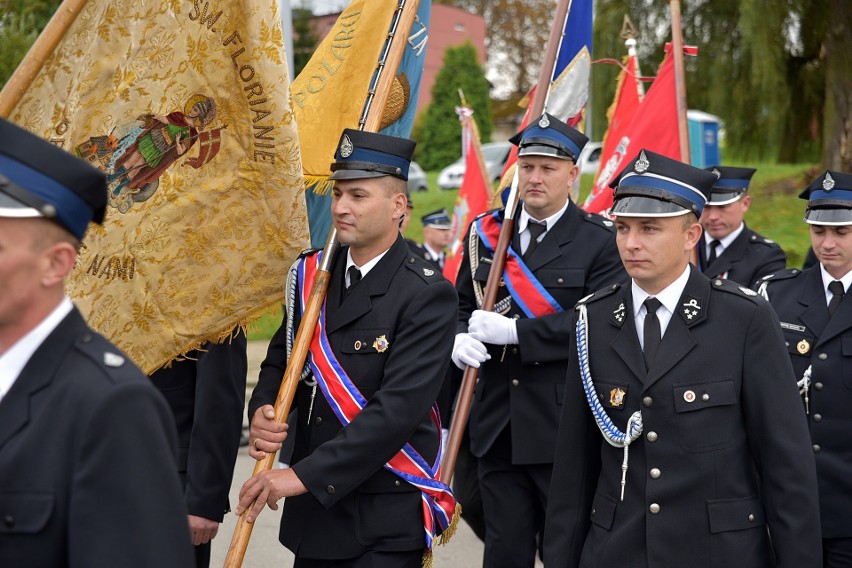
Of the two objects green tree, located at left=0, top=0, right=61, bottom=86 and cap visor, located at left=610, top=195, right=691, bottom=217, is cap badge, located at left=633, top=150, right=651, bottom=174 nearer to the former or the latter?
cap visor, located at left=610, top=195, right=691, bottom=217

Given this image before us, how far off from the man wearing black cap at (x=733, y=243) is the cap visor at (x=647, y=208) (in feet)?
9.89

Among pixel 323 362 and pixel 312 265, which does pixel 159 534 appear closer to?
pixel 323 362

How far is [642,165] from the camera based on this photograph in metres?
3.33

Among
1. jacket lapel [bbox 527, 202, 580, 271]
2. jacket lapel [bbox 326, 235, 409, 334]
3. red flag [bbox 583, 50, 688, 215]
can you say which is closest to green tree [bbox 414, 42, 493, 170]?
red flag [bbox 583, 50, 688, 215]

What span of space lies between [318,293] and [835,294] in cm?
228

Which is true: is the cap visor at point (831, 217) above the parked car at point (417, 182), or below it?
below

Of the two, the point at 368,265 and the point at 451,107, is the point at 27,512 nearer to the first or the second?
the point at 368,265

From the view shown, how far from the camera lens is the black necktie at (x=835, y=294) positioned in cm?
443

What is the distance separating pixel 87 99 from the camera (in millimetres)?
3395

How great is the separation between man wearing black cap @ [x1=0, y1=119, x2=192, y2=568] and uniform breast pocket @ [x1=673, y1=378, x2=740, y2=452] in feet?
5.72

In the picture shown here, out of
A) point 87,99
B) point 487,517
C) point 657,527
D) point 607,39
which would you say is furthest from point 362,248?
point 607,39

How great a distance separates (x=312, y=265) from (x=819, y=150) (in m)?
12.1

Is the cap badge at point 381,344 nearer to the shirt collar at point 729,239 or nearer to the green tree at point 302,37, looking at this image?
the shirt collar at point 729,239

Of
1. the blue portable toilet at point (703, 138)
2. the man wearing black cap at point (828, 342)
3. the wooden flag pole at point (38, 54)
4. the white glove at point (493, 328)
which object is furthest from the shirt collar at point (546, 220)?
the blue portable toilet at point (703, 138)
